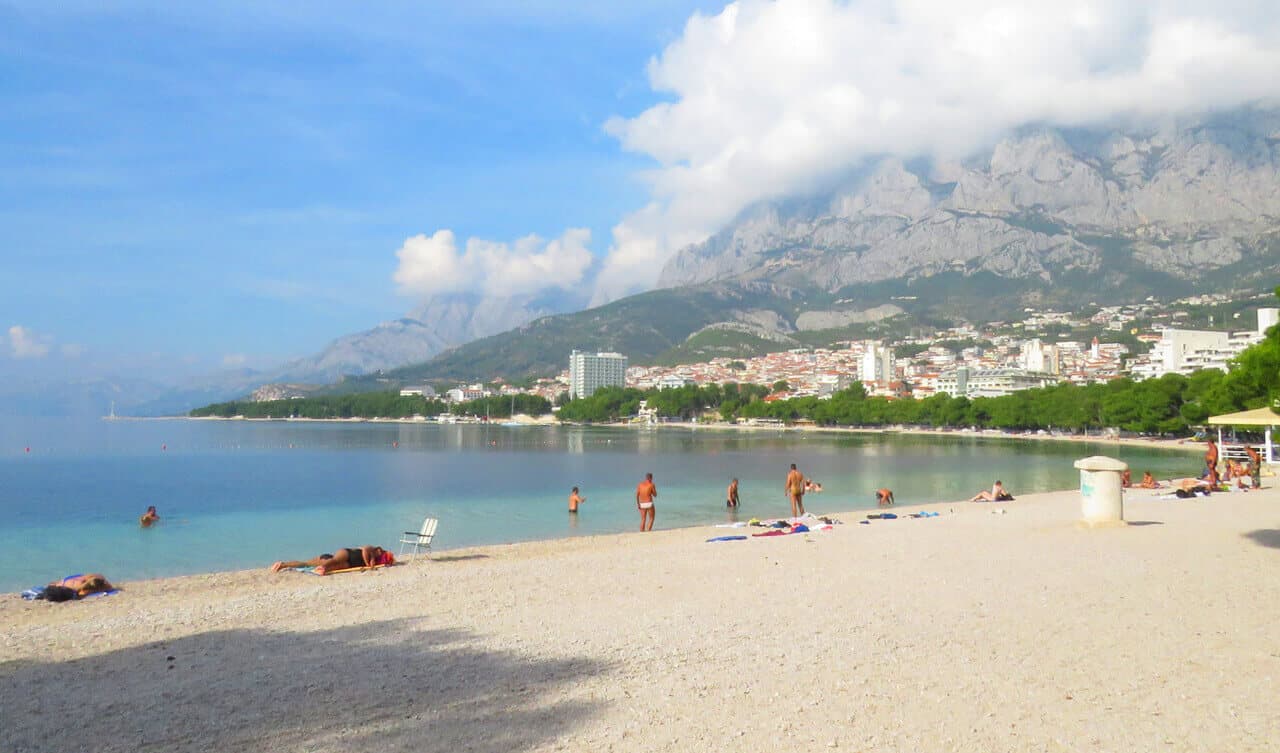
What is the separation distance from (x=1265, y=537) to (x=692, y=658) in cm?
1152

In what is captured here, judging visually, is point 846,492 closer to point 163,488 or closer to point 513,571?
point 513,571

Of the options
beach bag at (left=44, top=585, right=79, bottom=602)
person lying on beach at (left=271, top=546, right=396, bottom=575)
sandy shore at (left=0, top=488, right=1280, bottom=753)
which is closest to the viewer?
sandy shore at (left=0, top=488, right=1280, bottom=753)

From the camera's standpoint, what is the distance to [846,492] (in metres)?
32.0

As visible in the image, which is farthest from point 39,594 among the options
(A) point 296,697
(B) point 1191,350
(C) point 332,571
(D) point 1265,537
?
(B) point 1191,350

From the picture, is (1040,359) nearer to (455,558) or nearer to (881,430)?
(881,430)

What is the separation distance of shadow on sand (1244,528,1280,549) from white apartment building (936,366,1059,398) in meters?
133

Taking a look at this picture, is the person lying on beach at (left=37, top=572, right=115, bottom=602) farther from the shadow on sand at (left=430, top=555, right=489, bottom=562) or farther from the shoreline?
the shoreline

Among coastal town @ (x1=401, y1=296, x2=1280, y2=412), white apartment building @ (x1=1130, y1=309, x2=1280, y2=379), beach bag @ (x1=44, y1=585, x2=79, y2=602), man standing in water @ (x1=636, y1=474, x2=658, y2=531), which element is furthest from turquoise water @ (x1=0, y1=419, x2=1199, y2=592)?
coastal town @ (x1=401, y1=296, x2=1280, y2=412)

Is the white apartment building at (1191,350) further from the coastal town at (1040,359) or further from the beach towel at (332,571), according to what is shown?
the beach towel at (332,571)

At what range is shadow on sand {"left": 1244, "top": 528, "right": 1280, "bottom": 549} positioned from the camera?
12773mm

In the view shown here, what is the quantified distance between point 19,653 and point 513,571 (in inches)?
246

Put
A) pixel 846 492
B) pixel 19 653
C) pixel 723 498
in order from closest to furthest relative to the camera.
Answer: pixel 19 653, pixel 723 498, pixel 846 492

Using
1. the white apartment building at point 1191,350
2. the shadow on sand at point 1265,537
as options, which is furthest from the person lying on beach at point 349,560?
the white apartment building at point 1191,350

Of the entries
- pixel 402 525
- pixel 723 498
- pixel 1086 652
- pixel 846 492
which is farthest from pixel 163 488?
pixel 1086 652
